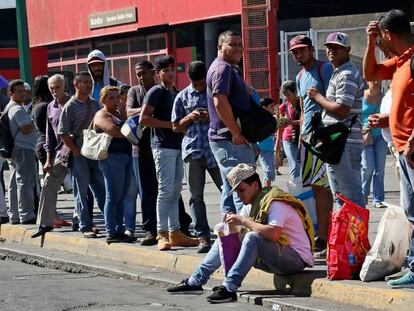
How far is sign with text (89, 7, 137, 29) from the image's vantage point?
34469mm

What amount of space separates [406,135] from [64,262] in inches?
187

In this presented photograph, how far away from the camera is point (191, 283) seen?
9.60 m

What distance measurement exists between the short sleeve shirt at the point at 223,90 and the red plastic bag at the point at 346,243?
5.03 feet

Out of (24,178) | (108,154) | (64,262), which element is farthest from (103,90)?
(24,178)

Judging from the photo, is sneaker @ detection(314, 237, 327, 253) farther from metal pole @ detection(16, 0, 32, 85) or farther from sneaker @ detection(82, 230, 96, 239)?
metal pole @ detection(16, 0, 32, 85)

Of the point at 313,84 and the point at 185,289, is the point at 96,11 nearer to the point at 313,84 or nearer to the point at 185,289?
the point at 313,84

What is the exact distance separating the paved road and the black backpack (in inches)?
138

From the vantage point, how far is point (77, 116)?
42.8ft

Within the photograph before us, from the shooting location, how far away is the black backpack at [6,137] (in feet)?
47.8

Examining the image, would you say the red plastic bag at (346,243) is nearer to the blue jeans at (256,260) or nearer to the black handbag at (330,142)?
the blue jeans at (256,260)

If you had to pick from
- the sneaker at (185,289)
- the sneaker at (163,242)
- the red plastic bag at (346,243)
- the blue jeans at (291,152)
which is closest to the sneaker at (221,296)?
the sneaker at (185,289)

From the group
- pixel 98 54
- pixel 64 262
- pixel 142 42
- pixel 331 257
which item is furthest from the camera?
pixel 142 42

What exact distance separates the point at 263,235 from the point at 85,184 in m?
4.36

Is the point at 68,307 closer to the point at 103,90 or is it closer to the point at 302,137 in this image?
the point at 302,137
